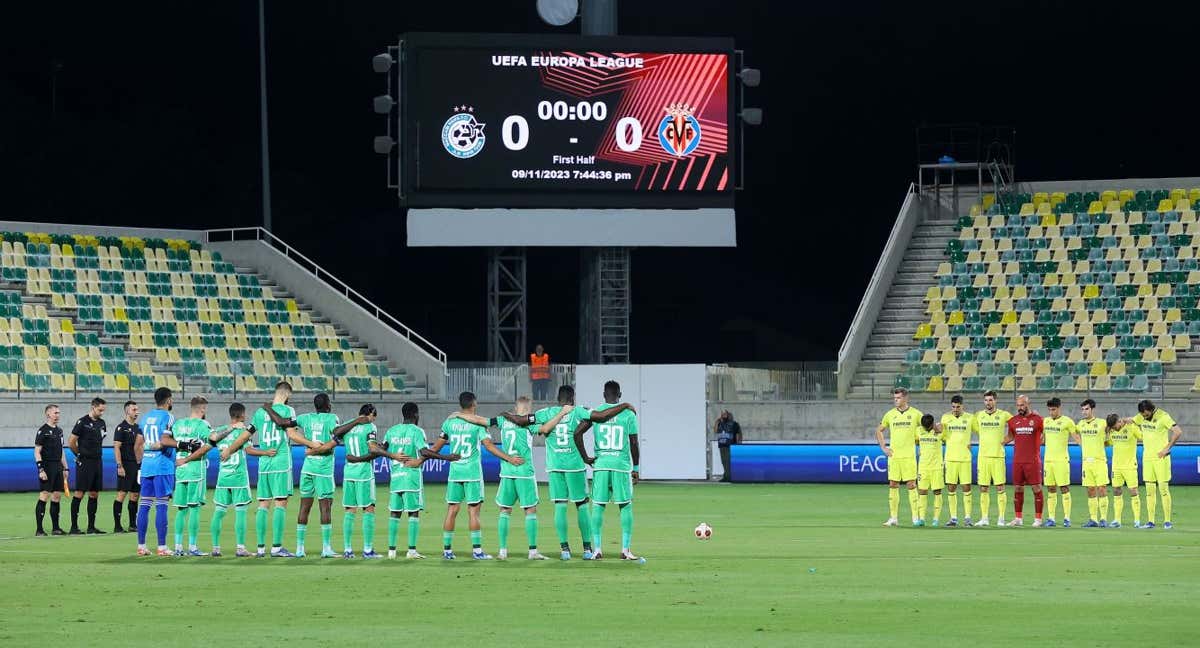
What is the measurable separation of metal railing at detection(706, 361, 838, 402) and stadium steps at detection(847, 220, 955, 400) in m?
0.82

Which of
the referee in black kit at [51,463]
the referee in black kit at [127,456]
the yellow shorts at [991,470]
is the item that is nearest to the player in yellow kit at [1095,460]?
the yellow shorts at [991,470]

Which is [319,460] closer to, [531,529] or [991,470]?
[531,529]

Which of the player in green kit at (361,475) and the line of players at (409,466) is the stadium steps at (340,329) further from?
the player in green kit at (361,475)

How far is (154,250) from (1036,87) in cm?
2978

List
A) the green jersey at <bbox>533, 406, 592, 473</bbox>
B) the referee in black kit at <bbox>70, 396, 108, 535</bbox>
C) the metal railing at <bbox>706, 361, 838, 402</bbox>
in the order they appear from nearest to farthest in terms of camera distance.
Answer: the green jersey at <bbox>533, 406, 592, 473</bbox>, the referee in black kit at <bbox>70, 396, 108, 535</bbox>, the metal railing at <bbox>706, 361, 838, 402</bbox>

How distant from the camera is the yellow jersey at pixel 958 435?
89.7 feet

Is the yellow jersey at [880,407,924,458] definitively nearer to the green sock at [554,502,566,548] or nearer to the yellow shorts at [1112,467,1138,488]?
the yellow shorts at [1112,467,1138,488]

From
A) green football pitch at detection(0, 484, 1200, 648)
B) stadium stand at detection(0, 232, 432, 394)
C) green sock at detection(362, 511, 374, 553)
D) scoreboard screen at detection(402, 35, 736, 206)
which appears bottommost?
green football pitch at detection(0, 484, 1200, 648)

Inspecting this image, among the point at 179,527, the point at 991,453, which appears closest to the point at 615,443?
the point at 179,527

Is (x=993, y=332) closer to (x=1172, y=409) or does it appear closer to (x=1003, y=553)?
(x=1172, y=409)

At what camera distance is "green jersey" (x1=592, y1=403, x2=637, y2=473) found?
1972 cm

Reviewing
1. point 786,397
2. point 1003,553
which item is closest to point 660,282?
point 786,397

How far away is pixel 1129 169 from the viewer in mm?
57719

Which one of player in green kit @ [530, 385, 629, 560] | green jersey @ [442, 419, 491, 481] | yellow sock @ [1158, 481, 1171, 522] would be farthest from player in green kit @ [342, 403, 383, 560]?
yellow sock @ [1158, 481, 1171, 522]
